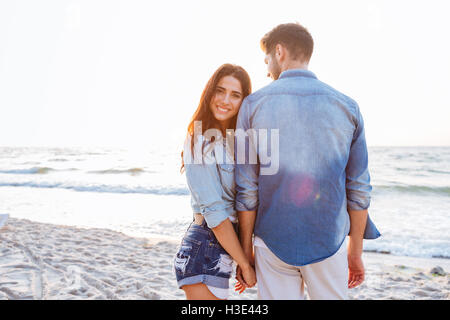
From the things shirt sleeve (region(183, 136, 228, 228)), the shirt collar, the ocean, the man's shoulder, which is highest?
the shirt collar

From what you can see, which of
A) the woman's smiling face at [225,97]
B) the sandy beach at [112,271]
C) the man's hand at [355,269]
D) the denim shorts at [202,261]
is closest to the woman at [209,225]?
the denim shorts at [202,261]

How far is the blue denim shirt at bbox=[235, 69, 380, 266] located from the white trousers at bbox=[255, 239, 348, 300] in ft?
0.23

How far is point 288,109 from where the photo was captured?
1580mm

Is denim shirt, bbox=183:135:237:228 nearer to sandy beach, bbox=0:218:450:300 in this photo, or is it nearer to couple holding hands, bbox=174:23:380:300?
couple holding hands, bbox=174:23:380:300

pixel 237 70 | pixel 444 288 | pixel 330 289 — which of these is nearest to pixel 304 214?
pixel 330 289

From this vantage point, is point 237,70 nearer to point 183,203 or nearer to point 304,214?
point 304,214

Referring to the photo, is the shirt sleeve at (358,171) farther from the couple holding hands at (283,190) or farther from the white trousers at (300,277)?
the white trousers at (300,277)

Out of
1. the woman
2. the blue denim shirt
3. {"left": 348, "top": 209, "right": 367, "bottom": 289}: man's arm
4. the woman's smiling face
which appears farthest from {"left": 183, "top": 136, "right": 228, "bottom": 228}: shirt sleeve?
{"left": 348, "top": 209, "right": 367, "bottom": 289}: man's arm

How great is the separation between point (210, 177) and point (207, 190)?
0.07 m

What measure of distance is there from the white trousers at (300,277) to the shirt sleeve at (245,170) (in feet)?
0.78

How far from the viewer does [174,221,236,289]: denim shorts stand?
1661mm

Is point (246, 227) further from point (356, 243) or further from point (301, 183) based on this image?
point (356, 243)

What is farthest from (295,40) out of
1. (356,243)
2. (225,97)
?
(356,243)

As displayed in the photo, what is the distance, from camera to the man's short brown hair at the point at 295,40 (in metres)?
1.71
